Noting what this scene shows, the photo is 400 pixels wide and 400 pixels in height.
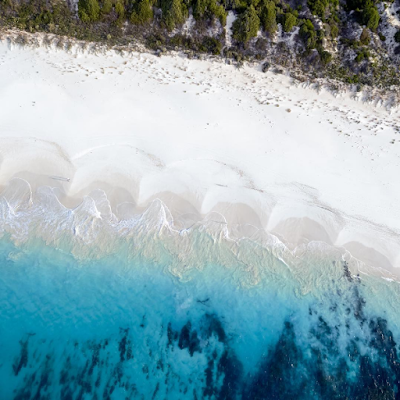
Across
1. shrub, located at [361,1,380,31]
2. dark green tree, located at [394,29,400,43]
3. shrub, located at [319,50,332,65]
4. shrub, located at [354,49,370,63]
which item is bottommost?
shrub, located at [319,50,332,65]

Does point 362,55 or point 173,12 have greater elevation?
point 173,12

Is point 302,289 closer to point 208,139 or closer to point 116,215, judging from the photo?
point 208,139

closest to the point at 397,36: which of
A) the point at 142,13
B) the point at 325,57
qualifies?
the point at 325,57

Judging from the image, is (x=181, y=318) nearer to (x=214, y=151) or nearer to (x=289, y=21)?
(x=214, y=151)

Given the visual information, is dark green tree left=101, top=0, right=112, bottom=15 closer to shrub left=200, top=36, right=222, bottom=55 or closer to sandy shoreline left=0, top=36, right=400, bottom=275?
sandy shoreline left=0, top=36, right=400, bottom=275

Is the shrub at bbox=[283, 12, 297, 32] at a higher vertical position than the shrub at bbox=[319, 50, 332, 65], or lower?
higher

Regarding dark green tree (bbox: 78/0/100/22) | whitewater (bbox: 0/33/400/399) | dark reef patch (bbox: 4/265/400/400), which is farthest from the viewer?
dark green tree (bbox: 78/0/100/22)

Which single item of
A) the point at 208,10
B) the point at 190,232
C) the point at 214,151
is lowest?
A: the point at 190,232

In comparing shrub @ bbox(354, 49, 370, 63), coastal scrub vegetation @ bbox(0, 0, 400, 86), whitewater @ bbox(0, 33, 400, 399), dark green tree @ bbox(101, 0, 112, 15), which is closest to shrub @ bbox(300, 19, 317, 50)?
coastal scrub vegetation @ bbox(0, 0, 400, 86)
